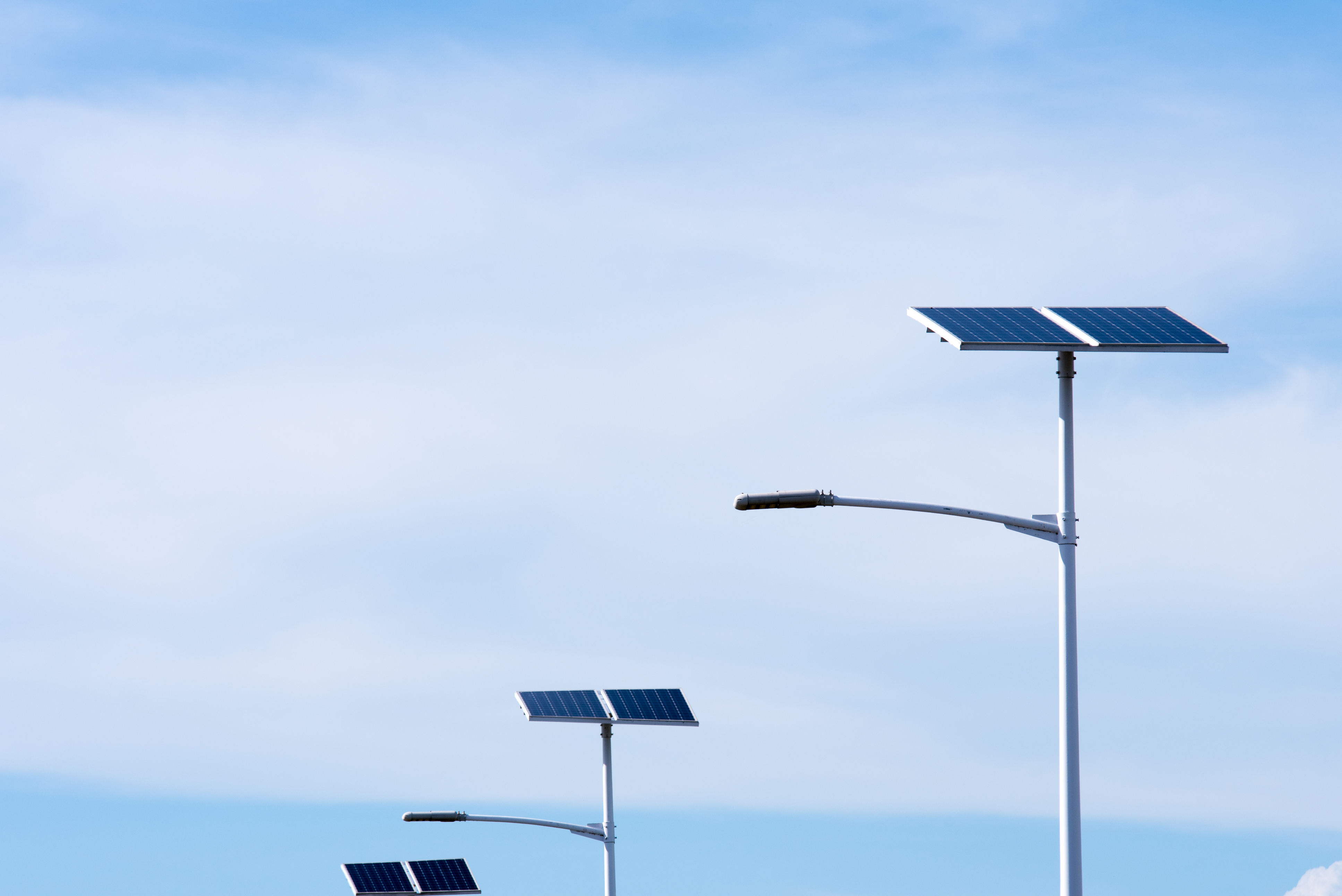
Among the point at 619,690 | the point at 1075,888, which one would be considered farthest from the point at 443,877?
the point at 1075,888

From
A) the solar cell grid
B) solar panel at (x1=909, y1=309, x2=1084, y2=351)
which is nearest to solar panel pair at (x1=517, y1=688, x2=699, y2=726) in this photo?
the solar cell grid

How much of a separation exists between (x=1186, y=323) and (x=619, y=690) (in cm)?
1807

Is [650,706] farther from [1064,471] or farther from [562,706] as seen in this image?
[1064,471]

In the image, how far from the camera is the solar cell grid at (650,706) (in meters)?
34.8

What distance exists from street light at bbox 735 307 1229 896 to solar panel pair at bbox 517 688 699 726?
16324mm

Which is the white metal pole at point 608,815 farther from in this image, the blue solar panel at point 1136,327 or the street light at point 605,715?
the blue solar panel at point 1136,327

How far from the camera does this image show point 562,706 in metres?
35.5

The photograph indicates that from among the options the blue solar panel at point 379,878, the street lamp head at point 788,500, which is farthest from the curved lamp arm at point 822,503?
the blue solar panel at point 379,878

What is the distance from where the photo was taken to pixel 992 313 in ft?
67.4

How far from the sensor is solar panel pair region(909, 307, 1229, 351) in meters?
19.2

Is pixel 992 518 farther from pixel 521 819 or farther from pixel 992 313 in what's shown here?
pixel 521 819

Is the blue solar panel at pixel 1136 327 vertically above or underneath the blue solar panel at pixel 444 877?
above

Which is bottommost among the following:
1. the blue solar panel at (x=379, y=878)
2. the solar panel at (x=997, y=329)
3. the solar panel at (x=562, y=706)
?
the blue solar panel at (x=379, y=878)

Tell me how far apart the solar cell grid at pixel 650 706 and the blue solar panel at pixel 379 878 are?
447 inches
